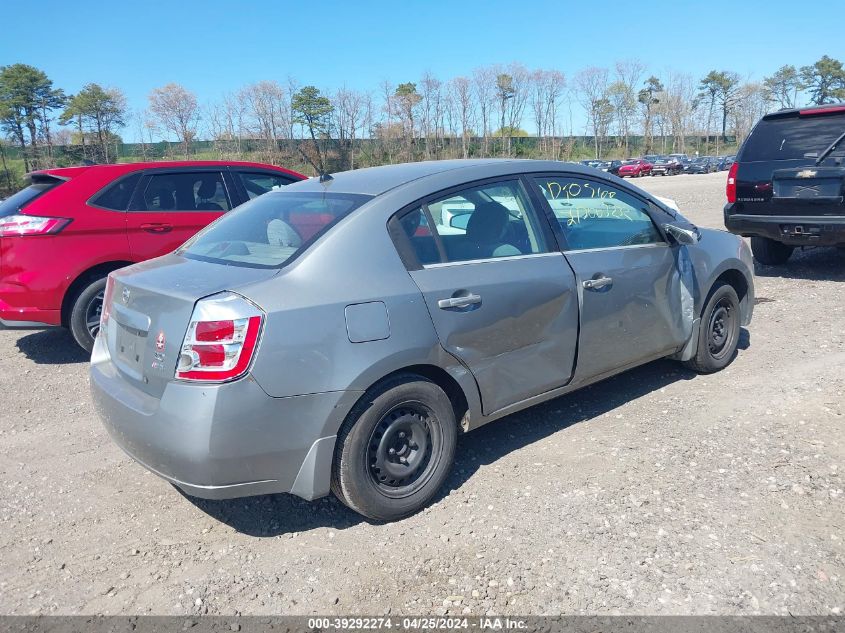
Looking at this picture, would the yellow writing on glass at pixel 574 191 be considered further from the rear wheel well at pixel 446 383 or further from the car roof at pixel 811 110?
the car roof at pixel 811 110

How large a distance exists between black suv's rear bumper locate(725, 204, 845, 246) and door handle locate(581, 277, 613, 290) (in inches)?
189

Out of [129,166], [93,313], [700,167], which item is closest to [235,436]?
[93,313]

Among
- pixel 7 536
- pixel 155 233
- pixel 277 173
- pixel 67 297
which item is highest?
pixel 277 173

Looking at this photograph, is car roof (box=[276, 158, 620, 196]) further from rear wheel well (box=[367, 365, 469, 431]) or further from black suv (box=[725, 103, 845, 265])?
black suv (box=[725, 103, 845, 265])

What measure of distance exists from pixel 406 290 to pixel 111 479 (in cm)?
209

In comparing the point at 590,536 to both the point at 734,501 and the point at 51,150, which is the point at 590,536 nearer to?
the point at 734,501

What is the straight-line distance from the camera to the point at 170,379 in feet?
9.69

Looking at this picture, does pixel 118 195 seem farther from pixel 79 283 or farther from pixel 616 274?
pixel 616 274

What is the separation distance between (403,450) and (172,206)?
442 cm

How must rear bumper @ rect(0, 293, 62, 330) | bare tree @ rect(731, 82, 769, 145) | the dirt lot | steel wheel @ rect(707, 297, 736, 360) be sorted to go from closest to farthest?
the dirt lot, steel wheel @ rect(707, 297, 736, 360), rear bumper @ rect(0, 293, 62, 330), bare tree @ rect(731, 82, 769, 145)

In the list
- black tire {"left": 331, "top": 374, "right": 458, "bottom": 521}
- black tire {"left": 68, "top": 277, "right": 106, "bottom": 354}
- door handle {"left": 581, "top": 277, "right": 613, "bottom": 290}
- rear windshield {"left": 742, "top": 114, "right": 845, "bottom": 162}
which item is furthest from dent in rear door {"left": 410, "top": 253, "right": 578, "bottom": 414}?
rear windshield {"left": 742, "top": 114, "right": 845, "bottom": 162}

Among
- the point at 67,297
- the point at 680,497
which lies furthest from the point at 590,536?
the point at 67,297

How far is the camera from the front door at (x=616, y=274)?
4.07 metres

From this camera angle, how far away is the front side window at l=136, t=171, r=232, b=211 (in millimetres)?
6613
